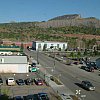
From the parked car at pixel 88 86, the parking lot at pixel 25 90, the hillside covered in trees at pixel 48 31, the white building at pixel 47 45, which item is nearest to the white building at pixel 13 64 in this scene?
the parking lot at pixel 25 90

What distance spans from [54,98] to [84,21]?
147026 mm

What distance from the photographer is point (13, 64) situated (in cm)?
3134

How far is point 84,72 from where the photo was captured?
34469 mm

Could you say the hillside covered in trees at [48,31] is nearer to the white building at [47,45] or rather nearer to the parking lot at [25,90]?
the white building at [47,45]

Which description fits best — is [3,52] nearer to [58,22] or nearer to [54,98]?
[54,98]

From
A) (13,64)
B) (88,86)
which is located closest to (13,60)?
(13,64)

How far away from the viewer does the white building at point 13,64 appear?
31.3 m

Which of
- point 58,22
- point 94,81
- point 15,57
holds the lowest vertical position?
point 94,81

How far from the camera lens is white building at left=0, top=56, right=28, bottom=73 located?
31312 mm

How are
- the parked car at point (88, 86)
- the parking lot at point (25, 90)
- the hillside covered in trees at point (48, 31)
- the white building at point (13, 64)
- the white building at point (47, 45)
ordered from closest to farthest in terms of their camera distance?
the parking lot at point (25, 90)
the parked car at point (88, 86)
the white building at point (13, 64)
the white building at point (47, 45)
the hillside covered in trees at point (48, 31)

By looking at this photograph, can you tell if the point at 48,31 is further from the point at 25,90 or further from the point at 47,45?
the point at 25,90

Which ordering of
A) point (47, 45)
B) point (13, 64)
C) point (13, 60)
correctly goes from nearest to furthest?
point (13, 64) < point (13, 60) < point (47, 45)

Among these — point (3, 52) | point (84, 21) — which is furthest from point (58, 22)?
point (3, 52)

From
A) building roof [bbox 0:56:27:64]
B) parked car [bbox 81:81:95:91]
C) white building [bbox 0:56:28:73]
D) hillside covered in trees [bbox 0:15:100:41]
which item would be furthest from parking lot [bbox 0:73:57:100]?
hillside covered in trees [bbox 0:15:100:41]
